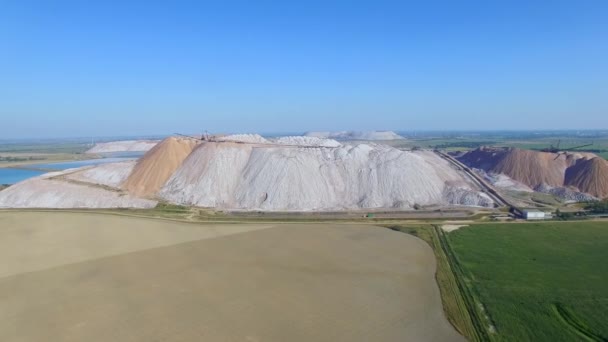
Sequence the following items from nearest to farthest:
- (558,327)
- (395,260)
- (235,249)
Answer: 1. (558,327)
2. (395,260)
3. (235,249)

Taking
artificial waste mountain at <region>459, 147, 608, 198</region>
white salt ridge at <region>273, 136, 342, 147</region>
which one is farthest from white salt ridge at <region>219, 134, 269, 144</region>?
artificial waste mountain at <region>459, 147, 608, 198</region>

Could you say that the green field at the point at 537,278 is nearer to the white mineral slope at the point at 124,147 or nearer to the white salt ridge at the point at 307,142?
the white salt ridge at the point at 307,142

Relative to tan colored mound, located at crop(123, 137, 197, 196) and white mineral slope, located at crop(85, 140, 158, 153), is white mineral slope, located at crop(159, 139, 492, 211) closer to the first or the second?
tan colored mound, located at crop(123, 137, 197, 196)

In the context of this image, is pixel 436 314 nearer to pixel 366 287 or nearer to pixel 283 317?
pixel 366 287

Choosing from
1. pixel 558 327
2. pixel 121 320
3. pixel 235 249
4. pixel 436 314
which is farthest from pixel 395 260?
pixel 121 320

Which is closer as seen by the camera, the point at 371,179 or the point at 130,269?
the point at 130,269

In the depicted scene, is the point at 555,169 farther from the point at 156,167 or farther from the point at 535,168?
the point at 156,167
